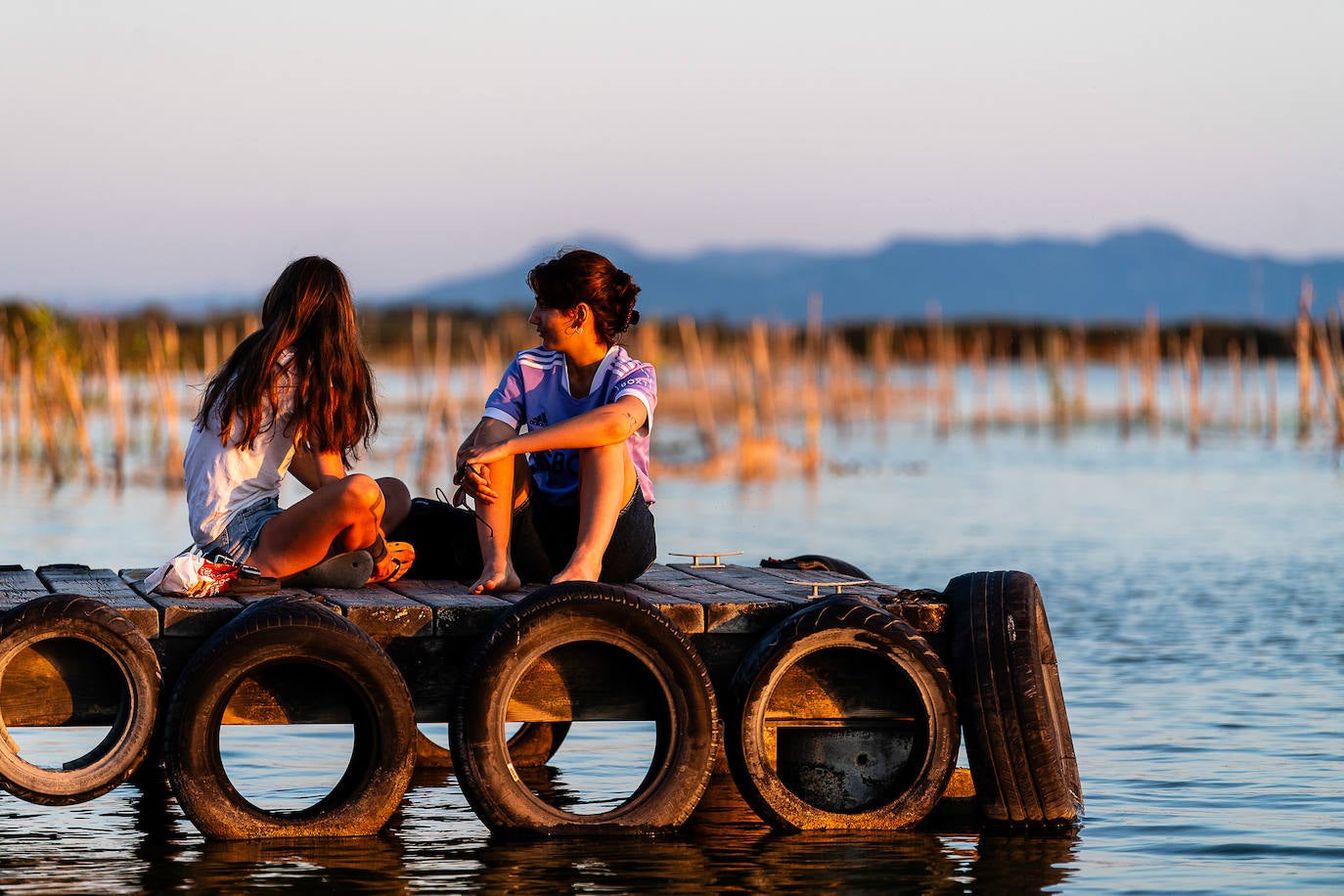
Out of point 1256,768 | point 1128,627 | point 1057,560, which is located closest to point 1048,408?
point 1057,560

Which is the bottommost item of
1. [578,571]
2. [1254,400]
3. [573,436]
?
[1254,400]

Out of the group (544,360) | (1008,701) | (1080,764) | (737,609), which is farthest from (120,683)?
(1080,764)

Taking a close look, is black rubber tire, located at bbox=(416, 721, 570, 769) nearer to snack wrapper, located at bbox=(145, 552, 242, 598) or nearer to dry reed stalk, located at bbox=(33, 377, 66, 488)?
snack wrapper, located at bbox=(145, 552, 242, 598)

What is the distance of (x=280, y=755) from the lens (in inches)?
375

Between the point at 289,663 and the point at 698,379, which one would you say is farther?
the point at 698,379

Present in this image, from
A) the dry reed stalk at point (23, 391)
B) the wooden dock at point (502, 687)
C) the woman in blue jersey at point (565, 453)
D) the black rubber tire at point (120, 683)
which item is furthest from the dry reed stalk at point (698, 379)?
the black rubber tire at point (120, 683)

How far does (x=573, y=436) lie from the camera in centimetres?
705

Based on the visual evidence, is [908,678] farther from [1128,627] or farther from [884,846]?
[1128,627]

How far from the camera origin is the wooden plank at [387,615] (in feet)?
21.8

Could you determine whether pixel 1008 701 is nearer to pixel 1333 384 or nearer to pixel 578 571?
pixel 578 571

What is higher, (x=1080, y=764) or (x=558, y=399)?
(x=558, y=399)

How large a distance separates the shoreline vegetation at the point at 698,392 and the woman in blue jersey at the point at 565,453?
1.18 metres

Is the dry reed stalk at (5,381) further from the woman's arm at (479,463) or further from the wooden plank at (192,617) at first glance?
the wooden plank at (192,617)

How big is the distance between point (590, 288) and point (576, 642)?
1.42 metres
